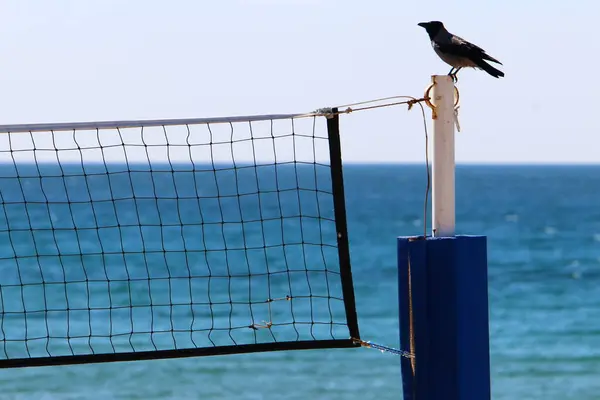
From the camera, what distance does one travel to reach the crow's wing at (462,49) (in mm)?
5258

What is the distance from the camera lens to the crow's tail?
5.32 meters

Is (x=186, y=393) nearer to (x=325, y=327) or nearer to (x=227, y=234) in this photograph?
(x=325, y=327)

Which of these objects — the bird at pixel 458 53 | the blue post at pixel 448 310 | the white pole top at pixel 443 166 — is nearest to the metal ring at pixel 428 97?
the white pole top at pixel 443 166

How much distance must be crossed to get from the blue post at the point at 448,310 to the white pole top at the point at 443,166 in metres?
0.09

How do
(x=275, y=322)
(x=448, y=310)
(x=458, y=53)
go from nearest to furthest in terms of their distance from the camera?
(x=448, y=310) < (x=458, y=53) < (x=275, y=322)

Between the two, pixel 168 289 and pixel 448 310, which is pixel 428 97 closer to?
pixel 448 310

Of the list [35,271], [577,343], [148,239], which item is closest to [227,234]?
[148,239]

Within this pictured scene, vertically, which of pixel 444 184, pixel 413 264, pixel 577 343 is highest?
pixel 444 184

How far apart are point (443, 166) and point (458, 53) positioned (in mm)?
1216

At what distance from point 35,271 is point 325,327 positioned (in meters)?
11.8

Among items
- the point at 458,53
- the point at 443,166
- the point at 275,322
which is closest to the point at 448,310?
the point at 443,166

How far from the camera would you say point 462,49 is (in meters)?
5.26

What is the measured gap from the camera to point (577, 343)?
14.7m

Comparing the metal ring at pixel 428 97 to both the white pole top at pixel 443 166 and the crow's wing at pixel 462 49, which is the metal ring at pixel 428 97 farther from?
the crow's wing at pixel 462 49
